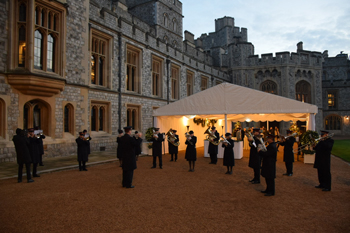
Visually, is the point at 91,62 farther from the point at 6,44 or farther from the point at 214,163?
the point at 214,163

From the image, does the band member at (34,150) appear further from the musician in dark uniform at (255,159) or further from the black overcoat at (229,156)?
the musician in dark uniform at (255,159)

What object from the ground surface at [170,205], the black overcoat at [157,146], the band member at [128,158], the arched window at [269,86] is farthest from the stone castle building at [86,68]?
the arched window at [269,86]

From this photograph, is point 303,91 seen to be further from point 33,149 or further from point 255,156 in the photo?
point 33,149

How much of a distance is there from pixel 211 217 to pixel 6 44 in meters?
10.4

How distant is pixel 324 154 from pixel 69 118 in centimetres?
1121

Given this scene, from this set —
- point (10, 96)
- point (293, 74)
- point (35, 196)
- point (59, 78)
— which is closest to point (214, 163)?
point (35, 196)

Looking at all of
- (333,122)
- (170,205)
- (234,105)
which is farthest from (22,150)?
(333,122)

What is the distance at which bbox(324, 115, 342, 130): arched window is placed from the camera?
35.6m

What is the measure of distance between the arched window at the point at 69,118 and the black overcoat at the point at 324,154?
35.6 ft

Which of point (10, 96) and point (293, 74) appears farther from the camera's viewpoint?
point (293, 74)

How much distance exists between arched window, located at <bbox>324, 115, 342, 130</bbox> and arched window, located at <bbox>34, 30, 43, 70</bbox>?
38640 mm

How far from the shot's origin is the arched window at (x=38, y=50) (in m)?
10.5

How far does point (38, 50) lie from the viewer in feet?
35.0

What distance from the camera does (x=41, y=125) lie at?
36.7ft
